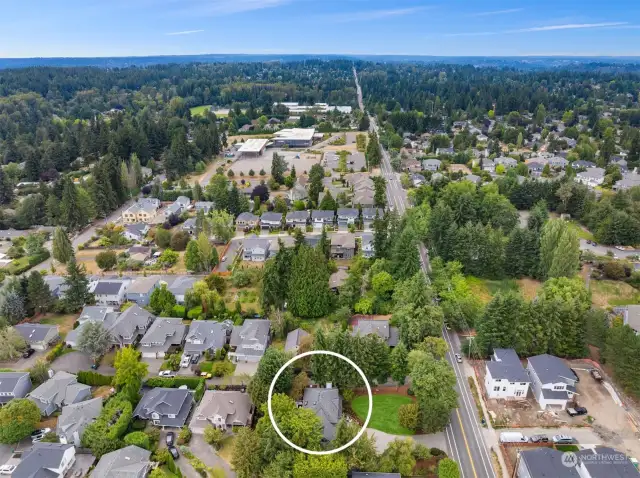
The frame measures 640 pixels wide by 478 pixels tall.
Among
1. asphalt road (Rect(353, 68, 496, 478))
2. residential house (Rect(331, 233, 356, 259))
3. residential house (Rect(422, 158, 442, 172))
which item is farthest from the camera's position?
residential house (Rect(422, 158, 442, 172))

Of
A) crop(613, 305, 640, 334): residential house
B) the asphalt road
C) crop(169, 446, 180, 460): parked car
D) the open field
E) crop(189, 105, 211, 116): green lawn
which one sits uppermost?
crop(189, 105, 211, 116): green lawn

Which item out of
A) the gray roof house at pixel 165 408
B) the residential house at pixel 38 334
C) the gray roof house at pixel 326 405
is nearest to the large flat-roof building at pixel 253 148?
the residential house at pixel 38 334

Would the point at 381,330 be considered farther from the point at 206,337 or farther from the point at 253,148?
the point at 253,148

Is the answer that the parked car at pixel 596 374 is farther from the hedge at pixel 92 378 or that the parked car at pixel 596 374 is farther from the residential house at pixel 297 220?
the residential house at pixel 297 220

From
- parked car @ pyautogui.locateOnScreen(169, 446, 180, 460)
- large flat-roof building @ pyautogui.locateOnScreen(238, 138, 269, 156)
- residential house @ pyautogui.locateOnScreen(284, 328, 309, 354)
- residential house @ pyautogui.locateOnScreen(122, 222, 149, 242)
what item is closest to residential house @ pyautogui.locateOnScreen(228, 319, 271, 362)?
residential house @ pyautogui.locateOnScreen(284, 328, 309, 354)

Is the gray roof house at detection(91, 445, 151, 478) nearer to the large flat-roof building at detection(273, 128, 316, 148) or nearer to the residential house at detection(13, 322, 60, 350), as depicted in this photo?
the residential house at detection(13, 322, 60, 350)

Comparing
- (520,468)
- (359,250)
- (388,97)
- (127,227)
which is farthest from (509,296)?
(388,97)

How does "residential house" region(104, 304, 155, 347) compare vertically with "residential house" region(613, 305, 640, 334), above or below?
below

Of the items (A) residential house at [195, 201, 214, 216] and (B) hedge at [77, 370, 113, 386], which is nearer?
(B) hedge at [77, 370, 113, 386]
